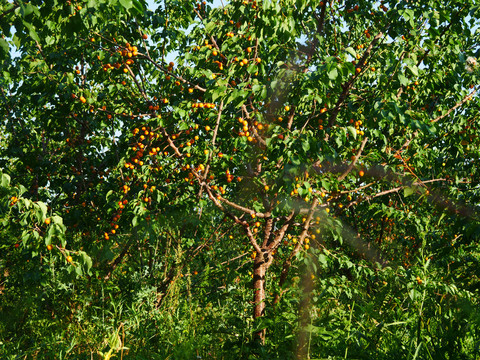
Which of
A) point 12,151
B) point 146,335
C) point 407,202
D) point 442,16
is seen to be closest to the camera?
point 146,335

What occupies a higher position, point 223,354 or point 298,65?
point 298,65

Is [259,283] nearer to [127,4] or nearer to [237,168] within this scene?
[237,168]

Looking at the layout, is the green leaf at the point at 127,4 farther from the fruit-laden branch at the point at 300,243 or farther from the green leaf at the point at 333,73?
the fruit-laden branch at the point at 300,243

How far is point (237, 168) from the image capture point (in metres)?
5.09

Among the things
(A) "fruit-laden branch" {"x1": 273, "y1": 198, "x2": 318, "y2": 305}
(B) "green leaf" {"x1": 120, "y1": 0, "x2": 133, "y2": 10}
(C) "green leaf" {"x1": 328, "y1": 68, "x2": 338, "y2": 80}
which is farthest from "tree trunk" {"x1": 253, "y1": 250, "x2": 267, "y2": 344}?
(B) "green leaf" {"x1": 120, "y1": 0, "x2": 133, "y2": 10}

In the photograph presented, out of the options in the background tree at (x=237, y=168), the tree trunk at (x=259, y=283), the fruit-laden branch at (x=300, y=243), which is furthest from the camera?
the tree trunk at (x=259, y=283)

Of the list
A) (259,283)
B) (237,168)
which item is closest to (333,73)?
(259,283)

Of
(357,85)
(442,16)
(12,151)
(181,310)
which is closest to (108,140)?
(12,151)

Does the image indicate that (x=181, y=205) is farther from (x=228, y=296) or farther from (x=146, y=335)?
(x=146, y=335)

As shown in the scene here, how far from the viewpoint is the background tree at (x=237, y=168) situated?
9.68 feet

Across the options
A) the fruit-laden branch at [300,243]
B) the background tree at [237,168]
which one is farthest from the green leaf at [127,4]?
the fruit-laden branch at [300,243]

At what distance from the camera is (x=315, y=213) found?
402cm

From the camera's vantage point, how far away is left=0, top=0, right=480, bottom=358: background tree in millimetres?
2949

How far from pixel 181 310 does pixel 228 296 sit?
1.66 ft
